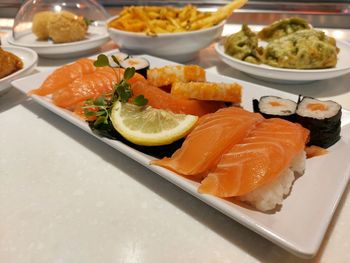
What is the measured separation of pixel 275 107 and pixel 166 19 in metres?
1.16

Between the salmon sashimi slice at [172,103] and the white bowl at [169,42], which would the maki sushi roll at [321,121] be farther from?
the white bowl at [169,42]

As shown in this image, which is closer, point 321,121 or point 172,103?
point 321,121

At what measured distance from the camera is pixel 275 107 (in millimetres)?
1171

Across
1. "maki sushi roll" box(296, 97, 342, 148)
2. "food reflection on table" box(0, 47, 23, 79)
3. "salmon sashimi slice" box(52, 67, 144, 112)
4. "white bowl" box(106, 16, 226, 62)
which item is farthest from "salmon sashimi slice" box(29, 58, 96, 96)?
"maki sushi roll" box(296, 97, 342, 148)

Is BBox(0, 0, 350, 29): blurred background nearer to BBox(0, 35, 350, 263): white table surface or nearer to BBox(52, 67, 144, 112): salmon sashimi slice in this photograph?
BBox(52, 67, 144, 112): salmon sashimi slice

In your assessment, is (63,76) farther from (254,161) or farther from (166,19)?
(254,161)

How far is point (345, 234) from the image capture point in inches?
32.4

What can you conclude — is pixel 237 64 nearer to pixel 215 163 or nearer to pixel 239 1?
pixel 239 1

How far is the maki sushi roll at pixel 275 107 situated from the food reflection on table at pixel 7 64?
1192 mm

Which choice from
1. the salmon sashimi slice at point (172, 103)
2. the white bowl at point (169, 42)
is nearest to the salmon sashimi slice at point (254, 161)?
the salmon sashimi slice at point (172, 103)

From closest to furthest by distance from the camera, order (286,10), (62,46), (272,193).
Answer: (272,193) < (62,46) < (286,10)

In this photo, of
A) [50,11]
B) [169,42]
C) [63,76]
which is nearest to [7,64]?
[63,76]

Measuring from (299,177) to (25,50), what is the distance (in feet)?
5.35

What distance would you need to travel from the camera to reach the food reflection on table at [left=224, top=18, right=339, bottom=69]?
149cm
